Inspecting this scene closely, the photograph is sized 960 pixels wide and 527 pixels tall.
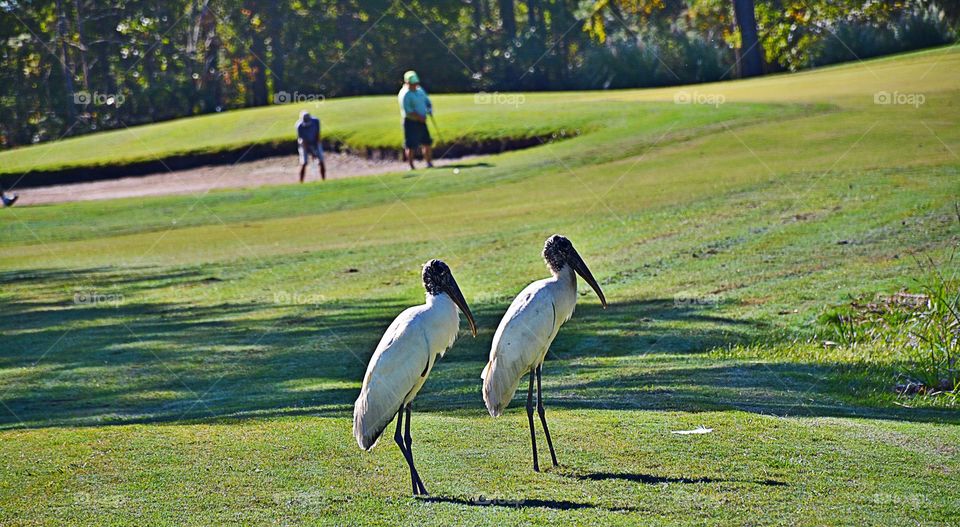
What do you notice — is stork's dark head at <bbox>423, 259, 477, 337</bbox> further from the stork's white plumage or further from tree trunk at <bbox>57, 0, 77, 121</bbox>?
tree trunk at <bbox>57, 0, 77, 121</bbox>

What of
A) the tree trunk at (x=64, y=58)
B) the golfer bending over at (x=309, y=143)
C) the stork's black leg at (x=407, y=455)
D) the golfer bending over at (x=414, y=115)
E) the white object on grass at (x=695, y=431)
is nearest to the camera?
the stork's black leg at (x=407, y=455)

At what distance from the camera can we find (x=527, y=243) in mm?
20891

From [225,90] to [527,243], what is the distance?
43.4m

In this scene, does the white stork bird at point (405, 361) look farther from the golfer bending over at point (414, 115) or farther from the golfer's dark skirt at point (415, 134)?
the golfer's dark skirt at point (415, 134)

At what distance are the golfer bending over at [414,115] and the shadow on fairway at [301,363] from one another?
12.4m

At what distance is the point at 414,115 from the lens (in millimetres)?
31156

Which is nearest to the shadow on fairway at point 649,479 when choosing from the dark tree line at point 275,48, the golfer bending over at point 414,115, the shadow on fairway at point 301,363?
the shadow on fairway at point 301,363

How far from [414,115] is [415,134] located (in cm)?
80

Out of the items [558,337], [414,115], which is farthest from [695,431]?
[414,115]

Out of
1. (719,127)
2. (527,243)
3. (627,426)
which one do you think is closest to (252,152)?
(719,127)

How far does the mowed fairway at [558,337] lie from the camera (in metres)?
7.97

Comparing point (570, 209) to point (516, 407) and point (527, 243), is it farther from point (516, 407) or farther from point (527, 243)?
point (516, 407)

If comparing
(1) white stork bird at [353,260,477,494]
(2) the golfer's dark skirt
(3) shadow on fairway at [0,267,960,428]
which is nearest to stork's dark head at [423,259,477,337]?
(1) white stork bird at [353,260,477,494]

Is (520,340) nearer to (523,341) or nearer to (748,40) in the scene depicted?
(523,341)
